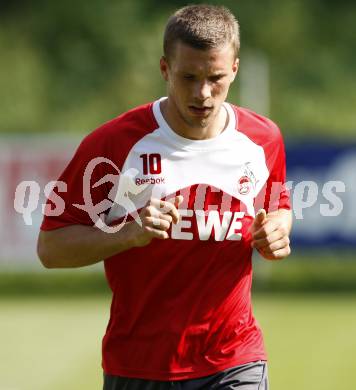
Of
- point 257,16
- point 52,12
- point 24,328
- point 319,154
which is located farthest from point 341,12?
point 24,328

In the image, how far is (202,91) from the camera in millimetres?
5078

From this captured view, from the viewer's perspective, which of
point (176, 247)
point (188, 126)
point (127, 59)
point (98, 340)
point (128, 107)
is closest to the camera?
point (176, 247)

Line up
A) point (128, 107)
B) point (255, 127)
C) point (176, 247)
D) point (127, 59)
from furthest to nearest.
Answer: point (127, 59) < point (128, 107) < point (255, 127) < point (176, 247)

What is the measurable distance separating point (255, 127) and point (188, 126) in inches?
15.0

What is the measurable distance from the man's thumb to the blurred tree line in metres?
17.3

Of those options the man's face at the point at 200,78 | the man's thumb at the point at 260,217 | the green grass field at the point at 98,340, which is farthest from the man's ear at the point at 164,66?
the green grass field at the point at 98,340

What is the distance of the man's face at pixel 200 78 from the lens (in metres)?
5.11

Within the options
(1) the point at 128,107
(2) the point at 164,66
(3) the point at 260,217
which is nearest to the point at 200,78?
(2) the point at 164,66

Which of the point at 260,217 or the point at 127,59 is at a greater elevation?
the point at 127,59

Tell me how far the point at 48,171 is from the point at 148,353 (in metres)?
9.97

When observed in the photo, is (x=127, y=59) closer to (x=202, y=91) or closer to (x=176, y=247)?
(x=176, y=247)

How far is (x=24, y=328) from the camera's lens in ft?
41.0

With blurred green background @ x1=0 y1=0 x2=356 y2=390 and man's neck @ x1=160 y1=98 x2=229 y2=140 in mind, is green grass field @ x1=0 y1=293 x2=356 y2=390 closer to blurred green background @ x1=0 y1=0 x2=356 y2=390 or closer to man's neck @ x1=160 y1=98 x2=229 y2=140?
blurred green background @ x1=0 y1=0 x2=356 y2=390

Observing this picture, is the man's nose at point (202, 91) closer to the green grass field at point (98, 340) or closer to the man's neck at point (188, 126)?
the man's neck at point (188, 126)
